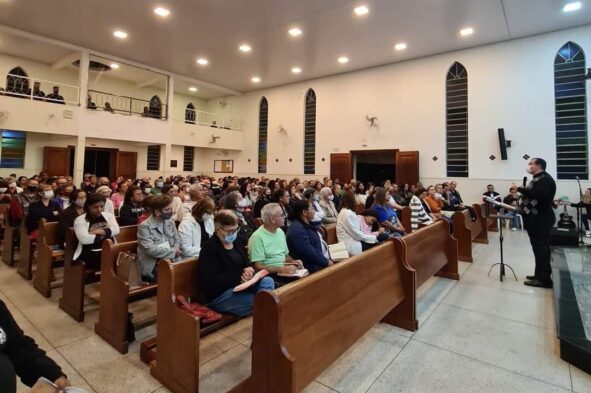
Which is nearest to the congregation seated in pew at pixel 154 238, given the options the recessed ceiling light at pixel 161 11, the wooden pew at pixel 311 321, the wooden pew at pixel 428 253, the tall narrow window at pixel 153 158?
the wooden pew at pixel 311 321

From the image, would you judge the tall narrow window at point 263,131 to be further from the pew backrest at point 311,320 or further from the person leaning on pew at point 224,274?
the pew backrest at point 311,320

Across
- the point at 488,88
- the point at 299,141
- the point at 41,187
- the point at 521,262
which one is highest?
the point at 488,88

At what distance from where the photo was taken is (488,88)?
30.7 feet

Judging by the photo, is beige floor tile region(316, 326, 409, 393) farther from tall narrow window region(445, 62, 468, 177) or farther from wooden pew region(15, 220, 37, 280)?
tall narrow window region(445, 62, 468, 177)

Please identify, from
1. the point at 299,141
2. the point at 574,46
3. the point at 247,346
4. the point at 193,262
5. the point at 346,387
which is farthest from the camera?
the point at 299,141

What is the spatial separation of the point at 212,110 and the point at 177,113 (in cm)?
187

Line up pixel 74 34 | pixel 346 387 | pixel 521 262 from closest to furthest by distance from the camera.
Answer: pixel 346 387 → pixel 521 262 → pixel 74 34

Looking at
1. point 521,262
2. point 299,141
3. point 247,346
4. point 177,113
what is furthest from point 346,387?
point 177,113

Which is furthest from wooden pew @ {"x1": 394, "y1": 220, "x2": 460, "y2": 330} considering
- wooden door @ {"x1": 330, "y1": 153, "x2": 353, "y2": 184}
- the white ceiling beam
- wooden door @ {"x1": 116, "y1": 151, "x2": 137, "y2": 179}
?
wooden door @ {"x1": 116, "y1": 151, "x2": 137, "y2": 179}

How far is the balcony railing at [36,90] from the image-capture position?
8.92 metres

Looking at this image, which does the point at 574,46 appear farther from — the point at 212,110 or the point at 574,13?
the point at 212,110

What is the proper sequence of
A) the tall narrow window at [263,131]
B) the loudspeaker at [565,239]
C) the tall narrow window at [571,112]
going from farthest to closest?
the tall narrow window at [263,131] → the tall narrow window at [571,112] → the loudspeaker at [565,239]

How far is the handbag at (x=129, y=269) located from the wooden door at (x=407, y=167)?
30.4 feet

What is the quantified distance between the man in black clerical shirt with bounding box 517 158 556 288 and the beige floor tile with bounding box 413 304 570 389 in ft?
4.51
